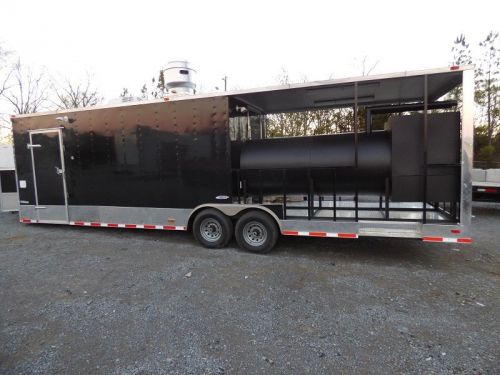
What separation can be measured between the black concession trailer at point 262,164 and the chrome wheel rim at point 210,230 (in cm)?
2

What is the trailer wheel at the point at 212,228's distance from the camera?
5.96m

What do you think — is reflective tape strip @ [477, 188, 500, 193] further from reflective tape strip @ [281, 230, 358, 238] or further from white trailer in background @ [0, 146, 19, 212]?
white trailer in background @ [0, 146, 19, 212]

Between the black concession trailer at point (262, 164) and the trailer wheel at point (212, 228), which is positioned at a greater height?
the black concession trailer at point (262, 164)

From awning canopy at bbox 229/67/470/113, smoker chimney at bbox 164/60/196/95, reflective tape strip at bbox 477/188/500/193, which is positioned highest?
smoker chimney at bbox 164/60/196/95

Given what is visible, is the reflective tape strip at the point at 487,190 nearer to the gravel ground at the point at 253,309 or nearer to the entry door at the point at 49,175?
the gravel ground at the point at 253,309

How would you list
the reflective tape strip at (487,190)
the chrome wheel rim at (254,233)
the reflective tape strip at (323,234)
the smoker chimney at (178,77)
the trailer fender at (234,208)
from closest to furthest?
the reflective tape strip at (323,234) → the trailer fender at (234,208) → the chrome wheel rim at (254,233) → the smoker chimney at (178,77) → the reflective tape strip at (487,190)

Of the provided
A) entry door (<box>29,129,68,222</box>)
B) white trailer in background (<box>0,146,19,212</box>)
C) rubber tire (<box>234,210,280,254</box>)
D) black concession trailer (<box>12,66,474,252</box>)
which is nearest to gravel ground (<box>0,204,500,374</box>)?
rubber tire (<box>234,210,280,254</box>)

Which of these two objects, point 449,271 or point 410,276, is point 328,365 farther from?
point 449,271

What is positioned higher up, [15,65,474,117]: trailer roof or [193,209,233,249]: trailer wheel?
[15,65,474,117]: trailer roof

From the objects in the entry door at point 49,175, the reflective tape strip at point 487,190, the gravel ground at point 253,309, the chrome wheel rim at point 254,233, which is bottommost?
the gravel ground at point 253,309

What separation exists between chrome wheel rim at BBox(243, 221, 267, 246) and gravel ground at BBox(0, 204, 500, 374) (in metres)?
0.29

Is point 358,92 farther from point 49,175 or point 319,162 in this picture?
point 49,175

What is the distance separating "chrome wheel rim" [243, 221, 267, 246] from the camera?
5777mm

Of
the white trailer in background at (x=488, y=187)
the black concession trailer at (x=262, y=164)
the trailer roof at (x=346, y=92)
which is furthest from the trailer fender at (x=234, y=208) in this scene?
the white trailer in background at (x=488, y=187)
